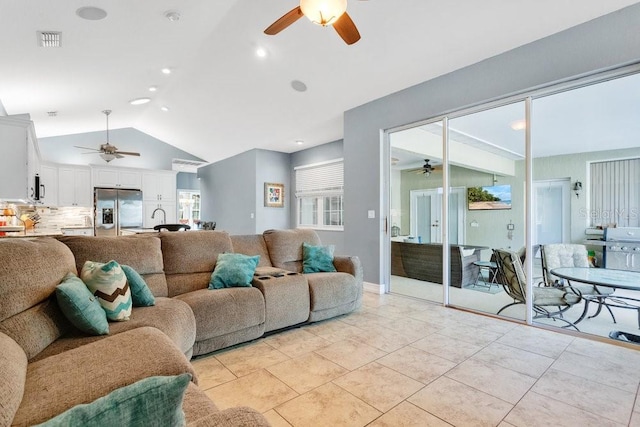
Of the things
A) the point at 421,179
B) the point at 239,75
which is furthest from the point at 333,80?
the point at 421,179

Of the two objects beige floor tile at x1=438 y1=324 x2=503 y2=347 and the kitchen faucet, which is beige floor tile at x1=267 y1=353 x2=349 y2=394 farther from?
the kitchen faucet

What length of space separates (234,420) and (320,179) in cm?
637

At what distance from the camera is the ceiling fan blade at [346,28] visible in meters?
2.46

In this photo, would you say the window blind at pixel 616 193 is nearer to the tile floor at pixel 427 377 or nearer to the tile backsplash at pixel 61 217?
the tile floor at pixel 427 377

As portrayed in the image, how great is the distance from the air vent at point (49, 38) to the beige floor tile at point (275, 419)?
373 centimetres

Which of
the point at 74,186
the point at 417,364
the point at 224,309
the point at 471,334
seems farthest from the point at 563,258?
the point at 74,186

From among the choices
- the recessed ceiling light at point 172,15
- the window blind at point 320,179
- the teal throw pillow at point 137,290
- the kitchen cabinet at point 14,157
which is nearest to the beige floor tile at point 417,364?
the teal throw pillow at point 137,290

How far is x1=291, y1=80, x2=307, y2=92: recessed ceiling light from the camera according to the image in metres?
4.72

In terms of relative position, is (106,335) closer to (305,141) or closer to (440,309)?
(440,309)

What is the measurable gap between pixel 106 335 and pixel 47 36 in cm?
297

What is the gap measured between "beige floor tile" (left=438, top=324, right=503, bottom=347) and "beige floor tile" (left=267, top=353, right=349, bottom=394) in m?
1.27

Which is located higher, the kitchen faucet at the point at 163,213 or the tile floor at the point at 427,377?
the kitchen faucet at the point at 163,213

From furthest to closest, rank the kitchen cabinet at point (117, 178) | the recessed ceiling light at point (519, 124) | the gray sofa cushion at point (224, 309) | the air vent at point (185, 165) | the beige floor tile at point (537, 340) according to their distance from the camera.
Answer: the air vent at point (185, 165)
the kitchen cabinet at point (117, 178)
the recessed ceiling light at point (519, 124)
the beige floor tile at point (537, 340)
the gray sofa cushion at point (224, 309)

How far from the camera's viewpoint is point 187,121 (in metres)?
7.04
